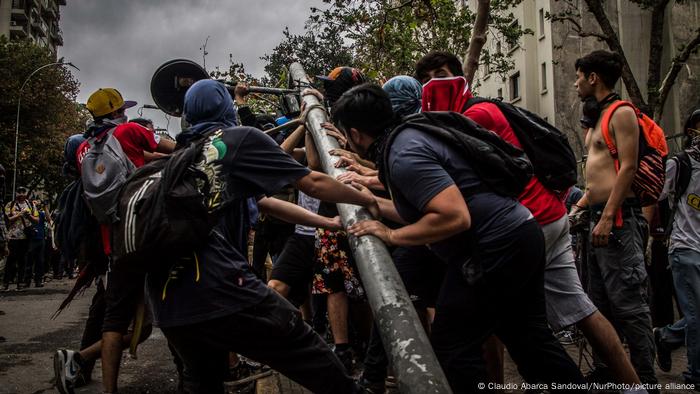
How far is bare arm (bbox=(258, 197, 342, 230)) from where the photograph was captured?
3.22 m

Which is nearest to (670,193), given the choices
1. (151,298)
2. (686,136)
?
(686,136)

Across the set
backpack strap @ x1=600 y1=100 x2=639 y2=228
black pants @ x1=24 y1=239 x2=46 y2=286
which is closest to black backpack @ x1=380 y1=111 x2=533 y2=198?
backpack strap @ x1=600 y1=100 x2=639 y2=228

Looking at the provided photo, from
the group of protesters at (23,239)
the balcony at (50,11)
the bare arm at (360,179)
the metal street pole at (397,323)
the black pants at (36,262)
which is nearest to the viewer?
the metal street pole at (397,323)

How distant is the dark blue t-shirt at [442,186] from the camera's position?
254cm

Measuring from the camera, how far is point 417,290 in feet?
13.3

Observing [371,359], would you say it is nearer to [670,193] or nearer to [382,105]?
[382,105]

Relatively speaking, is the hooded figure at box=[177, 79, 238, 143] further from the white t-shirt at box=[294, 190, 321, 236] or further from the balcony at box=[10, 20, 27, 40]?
the balcony at box=[10, 20, 27, 40]

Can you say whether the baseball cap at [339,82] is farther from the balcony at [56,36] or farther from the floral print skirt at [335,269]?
the balcony at [56,36]

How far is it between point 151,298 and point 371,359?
167cm

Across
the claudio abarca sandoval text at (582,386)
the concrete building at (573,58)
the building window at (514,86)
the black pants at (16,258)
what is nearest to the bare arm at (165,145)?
the claudio abarca sandoval text at (582,386)

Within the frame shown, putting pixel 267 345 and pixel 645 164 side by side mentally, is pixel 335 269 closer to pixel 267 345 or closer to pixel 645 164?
pixel 267 345

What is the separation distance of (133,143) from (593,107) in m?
3.16

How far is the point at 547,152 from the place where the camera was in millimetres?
3227

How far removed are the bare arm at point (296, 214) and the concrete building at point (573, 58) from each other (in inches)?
872
